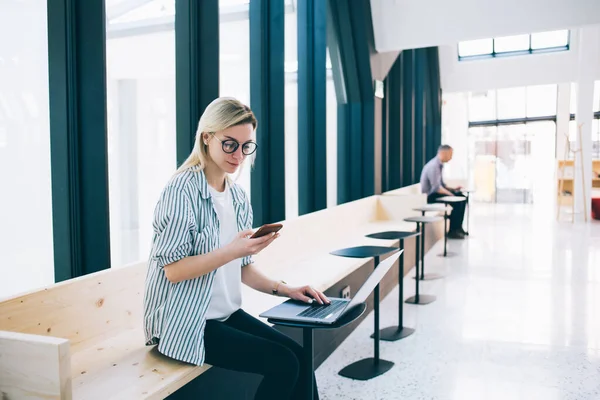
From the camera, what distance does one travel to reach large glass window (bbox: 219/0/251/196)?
14.1 ft

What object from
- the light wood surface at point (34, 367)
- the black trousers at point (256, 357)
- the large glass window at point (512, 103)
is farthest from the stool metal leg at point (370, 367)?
the large glass window at point (512, 103)

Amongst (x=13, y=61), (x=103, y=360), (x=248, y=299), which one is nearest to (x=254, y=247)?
(x=103, y=360)

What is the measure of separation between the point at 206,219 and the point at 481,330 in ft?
8.98

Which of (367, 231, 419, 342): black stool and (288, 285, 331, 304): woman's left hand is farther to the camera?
(367, 231, 419, 342): black stool

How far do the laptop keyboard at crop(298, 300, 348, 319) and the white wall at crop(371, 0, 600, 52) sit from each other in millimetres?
4755

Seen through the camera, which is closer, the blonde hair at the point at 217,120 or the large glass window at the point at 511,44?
the blonde hair at the point at 217,120

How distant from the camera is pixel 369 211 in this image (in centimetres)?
625

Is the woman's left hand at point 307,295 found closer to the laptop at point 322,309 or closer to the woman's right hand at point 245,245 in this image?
the laptop at point 322,309

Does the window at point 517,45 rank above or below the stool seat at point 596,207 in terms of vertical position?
above

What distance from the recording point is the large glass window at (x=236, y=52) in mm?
4285

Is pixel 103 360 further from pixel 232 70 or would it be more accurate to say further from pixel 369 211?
pixel 369 211

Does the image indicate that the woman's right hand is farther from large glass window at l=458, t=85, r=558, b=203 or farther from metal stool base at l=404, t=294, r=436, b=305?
large glass window at l=458, t=85, r=558, b=203

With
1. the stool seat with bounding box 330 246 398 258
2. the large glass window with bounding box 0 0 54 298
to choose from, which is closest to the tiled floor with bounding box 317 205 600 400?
the stool seat with bounding box 330 246 398 258

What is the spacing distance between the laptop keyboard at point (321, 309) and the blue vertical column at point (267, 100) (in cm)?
211
